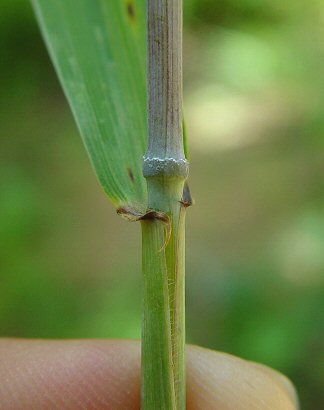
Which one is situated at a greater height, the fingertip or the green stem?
the green stem

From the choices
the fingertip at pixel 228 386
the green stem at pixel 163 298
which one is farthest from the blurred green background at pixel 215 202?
the green stem at pixel 163 298

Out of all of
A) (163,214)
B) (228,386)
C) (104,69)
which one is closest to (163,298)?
(163,214)

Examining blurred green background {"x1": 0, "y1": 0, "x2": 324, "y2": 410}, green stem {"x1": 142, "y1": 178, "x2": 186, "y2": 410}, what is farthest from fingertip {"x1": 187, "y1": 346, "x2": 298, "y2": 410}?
blurred green background {"x1": 0, "y1": 0, "x2": 324, "y2": 410}

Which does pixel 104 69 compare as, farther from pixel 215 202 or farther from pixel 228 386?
pixel 215 202

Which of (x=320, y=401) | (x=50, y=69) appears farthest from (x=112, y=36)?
(x=50, y=69)

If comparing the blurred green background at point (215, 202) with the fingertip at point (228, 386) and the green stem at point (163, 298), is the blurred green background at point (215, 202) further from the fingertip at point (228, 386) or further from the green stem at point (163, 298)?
the green stem at point (163, 298)

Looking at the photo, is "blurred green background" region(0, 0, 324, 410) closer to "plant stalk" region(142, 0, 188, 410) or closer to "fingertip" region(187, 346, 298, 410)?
"fingertip" region(187, 346, 298, 410)

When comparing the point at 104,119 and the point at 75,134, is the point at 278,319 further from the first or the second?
the point at 104,119

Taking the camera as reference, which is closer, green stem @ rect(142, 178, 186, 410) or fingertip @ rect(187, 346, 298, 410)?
green stem @ rect(142, 178, 186, 410)
